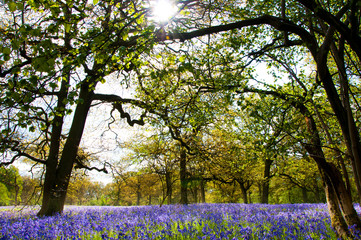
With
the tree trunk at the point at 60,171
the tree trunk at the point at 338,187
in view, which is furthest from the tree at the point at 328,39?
the tree trunk at the point at 60,171

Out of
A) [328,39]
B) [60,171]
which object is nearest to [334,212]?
[328,39]

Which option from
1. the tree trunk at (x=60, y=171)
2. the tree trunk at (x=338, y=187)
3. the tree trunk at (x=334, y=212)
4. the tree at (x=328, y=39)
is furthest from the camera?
the tree trunk at (x=60, y=171)

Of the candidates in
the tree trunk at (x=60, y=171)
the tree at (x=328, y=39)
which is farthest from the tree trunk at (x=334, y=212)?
the tree trunk at (x=60, y=171)

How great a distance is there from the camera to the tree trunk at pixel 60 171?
856 centimetres

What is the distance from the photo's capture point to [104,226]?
5199 millimetres

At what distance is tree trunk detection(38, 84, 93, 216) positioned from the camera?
337 inches

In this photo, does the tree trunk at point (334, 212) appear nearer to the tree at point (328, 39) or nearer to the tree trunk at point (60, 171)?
the tree at point (328, 39)

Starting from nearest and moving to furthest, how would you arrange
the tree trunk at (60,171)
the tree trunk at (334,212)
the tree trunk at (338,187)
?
the tree trunk at (338,187), the tree trunk at (334,212), the tree trunk at (60,171)

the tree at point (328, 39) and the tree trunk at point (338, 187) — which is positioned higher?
the tree at point (328, 39)

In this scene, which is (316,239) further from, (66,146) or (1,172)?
(1,172)

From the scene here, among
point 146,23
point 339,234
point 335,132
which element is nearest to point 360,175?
point 339,234

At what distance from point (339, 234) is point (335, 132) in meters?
4.39

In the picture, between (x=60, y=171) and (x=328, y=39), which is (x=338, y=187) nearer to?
(x=328, y=39)

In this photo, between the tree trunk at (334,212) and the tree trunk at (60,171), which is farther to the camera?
the tree trunk at (60,171)
